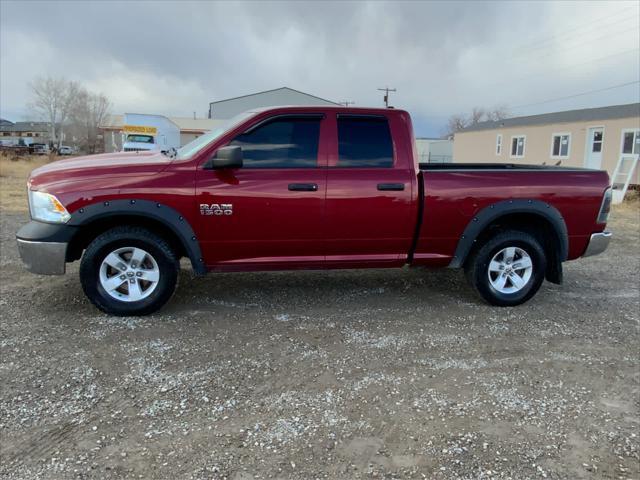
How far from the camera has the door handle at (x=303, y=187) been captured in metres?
4.52

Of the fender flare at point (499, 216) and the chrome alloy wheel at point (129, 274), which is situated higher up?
the fender flare at point (499, 216)

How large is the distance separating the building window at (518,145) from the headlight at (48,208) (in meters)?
30.8

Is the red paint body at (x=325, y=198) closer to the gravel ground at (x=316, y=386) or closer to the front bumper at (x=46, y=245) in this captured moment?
the front bumper at (x=46, y=245)

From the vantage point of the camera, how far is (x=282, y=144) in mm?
4633

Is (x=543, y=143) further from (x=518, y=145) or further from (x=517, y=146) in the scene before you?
(x=517, y=146)

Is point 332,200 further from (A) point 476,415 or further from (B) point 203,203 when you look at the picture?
(A) point 476,415

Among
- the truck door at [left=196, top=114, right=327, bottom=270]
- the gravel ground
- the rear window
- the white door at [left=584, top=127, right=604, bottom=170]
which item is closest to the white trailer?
the white door at [left=584, top=127, right=604, bottom=170]

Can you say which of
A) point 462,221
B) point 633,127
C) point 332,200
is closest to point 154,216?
point 332,200

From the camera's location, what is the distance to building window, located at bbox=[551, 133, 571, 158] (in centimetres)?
2678

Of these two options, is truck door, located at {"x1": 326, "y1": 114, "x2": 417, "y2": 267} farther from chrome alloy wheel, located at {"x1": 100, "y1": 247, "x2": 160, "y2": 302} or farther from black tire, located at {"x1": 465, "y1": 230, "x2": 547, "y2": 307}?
chrome alloy wheel, located at {"x1": 100, "y1": 247, "x2": 160, "y2": 302}

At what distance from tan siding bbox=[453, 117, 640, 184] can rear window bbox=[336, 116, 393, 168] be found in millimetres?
20909

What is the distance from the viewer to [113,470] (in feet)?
8.34

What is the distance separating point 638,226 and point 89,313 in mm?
11609

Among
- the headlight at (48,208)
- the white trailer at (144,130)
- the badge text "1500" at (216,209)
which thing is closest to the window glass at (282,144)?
the badge text "1500" at (216,209)
